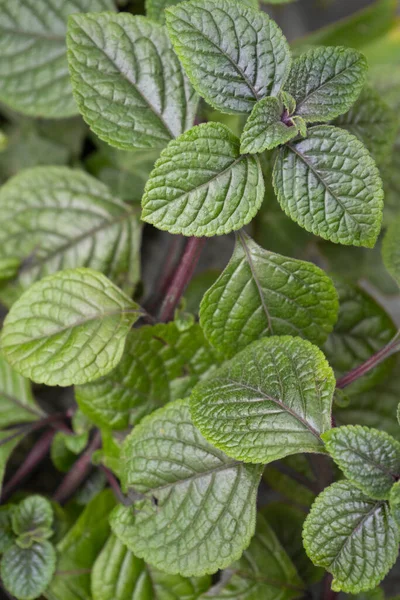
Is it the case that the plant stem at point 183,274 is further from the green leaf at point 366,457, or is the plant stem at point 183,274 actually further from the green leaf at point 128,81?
the green leaf at point 366,457

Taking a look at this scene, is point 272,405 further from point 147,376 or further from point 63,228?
point 63,228

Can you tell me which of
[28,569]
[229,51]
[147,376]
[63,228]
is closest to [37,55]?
[63,228]

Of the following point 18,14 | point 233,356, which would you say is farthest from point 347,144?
point 18,14

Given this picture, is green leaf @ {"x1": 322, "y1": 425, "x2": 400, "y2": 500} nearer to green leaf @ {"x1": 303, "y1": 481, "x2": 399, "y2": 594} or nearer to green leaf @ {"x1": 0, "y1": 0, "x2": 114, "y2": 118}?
green leaf @ {"x1": 303, "y1": 481, "x2": 399, "y2": 594}

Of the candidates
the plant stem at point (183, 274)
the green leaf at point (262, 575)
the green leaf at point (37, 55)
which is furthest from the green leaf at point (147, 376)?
the green leaf at point (37, 55)

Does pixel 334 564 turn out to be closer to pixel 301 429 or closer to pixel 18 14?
Result: pixel 301 429
